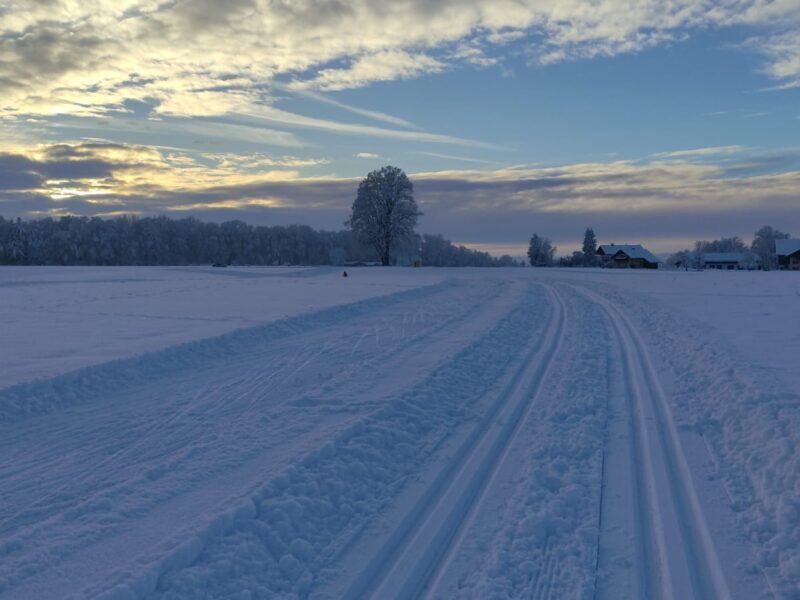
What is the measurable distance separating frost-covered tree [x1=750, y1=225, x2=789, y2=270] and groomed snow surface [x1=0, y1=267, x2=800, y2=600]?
127629 millimetres

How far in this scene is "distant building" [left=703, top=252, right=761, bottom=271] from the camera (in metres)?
122

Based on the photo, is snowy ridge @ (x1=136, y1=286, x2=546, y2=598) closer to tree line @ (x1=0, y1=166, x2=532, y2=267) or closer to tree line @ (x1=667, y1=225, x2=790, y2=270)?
tree line @ (x1=0, y1=166, x2=532, y2=267)

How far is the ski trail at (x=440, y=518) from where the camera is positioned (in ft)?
15.4

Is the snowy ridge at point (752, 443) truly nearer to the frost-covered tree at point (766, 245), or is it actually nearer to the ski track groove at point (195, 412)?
the ski track groove at point (195, 412)

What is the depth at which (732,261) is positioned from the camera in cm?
13088

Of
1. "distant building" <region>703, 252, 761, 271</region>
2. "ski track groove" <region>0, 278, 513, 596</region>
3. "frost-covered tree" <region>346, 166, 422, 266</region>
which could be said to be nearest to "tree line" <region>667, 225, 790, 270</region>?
"distant building" <region>703, 252, 761, 271</region>

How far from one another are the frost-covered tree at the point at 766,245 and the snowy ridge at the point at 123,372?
426 feet

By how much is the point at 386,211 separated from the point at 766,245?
101 metres

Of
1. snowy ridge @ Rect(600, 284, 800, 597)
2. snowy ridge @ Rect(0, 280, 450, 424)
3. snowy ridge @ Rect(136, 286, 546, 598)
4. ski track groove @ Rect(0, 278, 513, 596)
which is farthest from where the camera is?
snowy ridge @ Rect(0, 280, 450, 424)

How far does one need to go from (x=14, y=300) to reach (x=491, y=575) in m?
25.5

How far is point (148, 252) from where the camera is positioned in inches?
5192

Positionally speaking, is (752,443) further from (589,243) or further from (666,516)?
(589,243)

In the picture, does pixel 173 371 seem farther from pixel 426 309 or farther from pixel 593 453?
pixel 426 309

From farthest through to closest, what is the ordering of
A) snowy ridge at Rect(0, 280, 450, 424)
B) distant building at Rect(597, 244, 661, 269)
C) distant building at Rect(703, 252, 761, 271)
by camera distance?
distant building at Rect(703, 252, 761, 271)
distant building at Rect(597, 244, 661, 269)
snowy ridge at Rect(0, 280, 450, 424)
